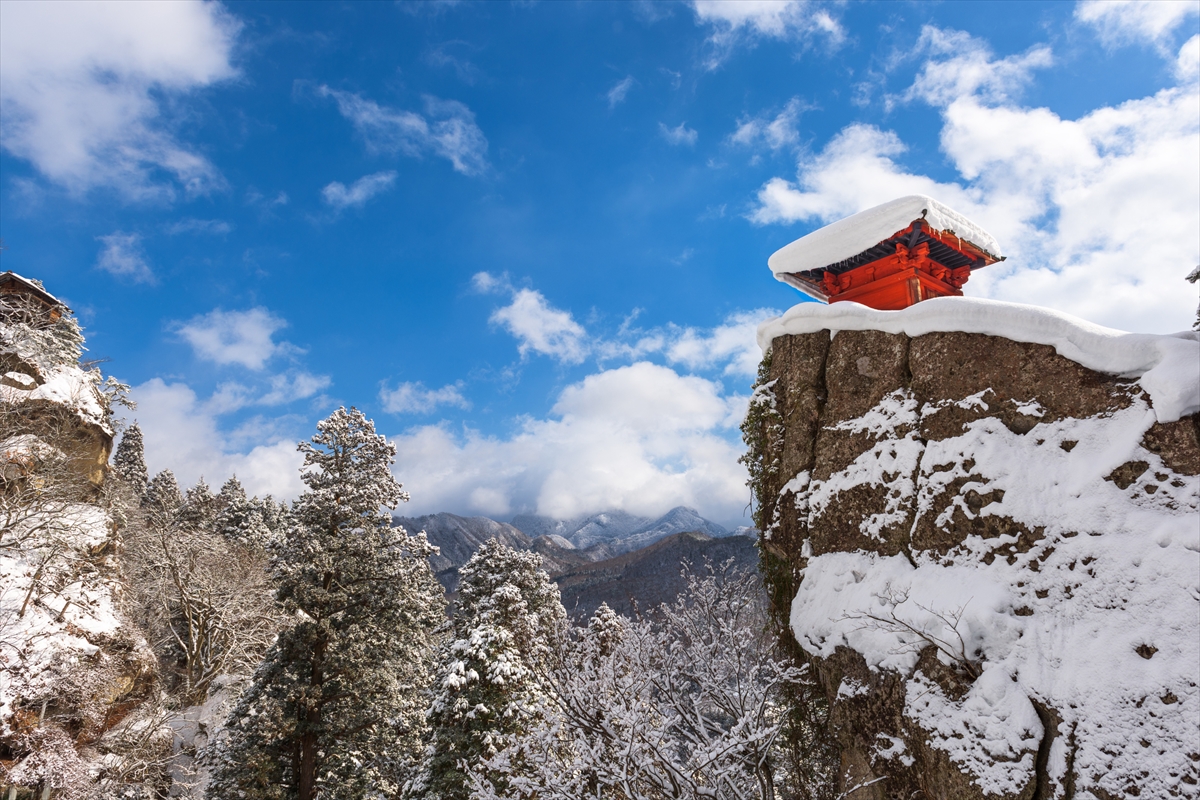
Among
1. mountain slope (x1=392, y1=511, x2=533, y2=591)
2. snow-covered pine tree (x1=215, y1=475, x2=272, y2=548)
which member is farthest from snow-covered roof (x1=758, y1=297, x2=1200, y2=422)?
mountain slope (x1=392, y1=511, x2=533, y2=591)

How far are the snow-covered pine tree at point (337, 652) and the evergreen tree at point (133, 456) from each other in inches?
1355

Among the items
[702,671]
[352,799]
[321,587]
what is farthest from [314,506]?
[702,671]

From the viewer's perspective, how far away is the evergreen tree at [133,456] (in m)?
39.1

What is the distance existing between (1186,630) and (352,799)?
49.9ft

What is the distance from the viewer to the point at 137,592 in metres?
22.0

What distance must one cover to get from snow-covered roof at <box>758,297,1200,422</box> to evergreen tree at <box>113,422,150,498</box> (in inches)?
1848

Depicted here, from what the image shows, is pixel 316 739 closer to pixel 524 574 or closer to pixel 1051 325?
pixel 524 574

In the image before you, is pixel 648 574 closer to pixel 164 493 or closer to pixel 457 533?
pixel 164 493

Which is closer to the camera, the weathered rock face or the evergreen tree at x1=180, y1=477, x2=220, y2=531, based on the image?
the weathered rock face

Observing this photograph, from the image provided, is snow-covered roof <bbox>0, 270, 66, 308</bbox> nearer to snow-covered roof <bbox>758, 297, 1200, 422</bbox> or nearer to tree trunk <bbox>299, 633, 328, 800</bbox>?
Result: tree trunk <bbox>299, 633, 328, 800</bbox>

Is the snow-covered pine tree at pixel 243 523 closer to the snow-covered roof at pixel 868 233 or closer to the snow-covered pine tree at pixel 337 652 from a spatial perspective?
the snow-covered pine tree at pixel 337 652

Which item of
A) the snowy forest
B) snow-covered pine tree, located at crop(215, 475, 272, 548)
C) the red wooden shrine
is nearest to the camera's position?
the snowy forest

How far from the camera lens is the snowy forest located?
729 centimetres

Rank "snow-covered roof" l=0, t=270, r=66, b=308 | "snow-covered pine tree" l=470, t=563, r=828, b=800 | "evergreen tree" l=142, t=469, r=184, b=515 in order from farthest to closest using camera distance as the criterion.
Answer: "evergreen tree" l=142, t=469, r=184, b=515, "snow-covered roof" l=0, t=270, r=66, b=308, "snow-covered pine tree" l=470, t=563, r=828, b=800
